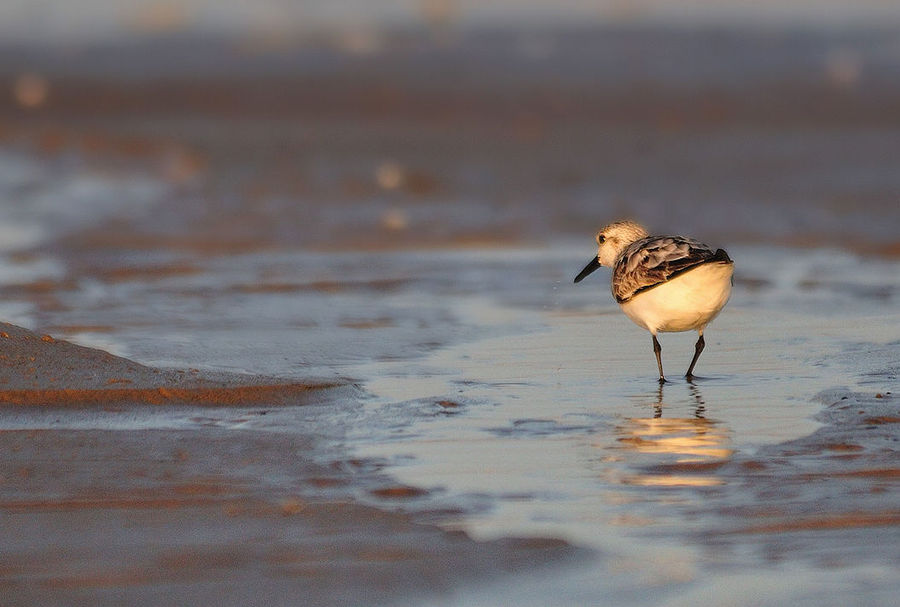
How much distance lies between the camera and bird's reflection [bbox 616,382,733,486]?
5668 millimetres

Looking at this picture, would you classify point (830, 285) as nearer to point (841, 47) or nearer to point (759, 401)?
point (759, 401)

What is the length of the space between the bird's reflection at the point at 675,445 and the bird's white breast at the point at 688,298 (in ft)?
2.87

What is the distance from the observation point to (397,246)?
44.7 feet

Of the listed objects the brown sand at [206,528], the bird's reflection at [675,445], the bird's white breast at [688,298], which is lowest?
the brown sand at [206,528]

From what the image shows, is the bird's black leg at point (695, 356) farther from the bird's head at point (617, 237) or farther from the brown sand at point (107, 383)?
the brown sand at point (107, 383)

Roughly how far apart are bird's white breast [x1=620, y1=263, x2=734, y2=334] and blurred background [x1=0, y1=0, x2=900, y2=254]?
215 inches

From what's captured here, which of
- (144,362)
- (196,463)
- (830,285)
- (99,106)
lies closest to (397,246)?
(830,285)

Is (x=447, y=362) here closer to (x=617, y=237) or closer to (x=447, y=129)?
(x=617, y=237)

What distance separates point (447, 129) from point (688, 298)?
13712mm

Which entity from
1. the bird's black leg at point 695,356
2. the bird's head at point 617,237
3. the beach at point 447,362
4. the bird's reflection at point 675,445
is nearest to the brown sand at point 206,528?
the beach at point 447,362

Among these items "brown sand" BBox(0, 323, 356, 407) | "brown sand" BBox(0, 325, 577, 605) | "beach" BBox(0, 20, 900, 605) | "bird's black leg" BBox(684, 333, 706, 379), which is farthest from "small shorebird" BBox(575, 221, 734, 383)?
"brown sand" BBox(0, 325, 577, 605)

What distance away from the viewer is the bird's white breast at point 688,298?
25.8ft

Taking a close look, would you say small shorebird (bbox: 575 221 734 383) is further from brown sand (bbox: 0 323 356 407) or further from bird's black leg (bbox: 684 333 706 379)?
brown sand (bbox: 0 323 356 407)

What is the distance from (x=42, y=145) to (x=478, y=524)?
60.5 feet
